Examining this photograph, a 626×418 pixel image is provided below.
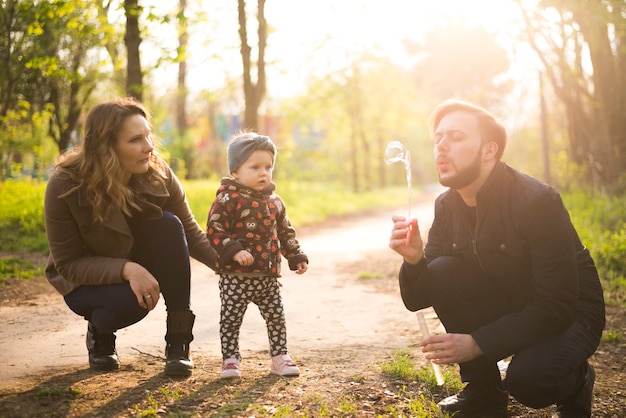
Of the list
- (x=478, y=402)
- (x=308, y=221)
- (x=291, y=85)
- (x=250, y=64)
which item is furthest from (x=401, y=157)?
(x=291, y=85)

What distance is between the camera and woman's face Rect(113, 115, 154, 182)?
11.1ft

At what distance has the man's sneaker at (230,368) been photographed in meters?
3.39

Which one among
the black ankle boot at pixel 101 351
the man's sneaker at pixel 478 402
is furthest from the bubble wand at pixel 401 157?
the black ankle boot at pixel 101 351

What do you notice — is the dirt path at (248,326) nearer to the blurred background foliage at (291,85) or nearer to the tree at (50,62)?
the blurred background foliage at (291,85)

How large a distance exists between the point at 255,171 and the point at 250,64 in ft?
31.3

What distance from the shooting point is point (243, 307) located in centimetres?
356

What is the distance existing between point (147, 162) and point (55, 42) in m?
12.1

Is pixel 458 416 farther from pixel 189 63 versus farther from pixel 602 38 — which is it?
pixel 189 63

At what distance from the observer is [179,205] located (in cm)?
376

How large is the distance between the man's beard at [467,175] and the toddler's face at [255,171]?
1076mm

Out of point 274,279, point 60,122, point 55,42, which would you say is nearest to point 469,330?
point 274,279

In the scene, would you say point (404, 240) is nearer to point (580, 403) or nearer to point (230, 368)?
point (580, 403)

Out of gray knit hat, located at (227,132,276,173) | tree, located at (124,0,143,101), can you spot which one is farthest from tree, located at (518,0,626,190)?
gray knit hat, located at (227,132,276,173)

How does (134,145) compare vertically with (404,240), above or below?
above
